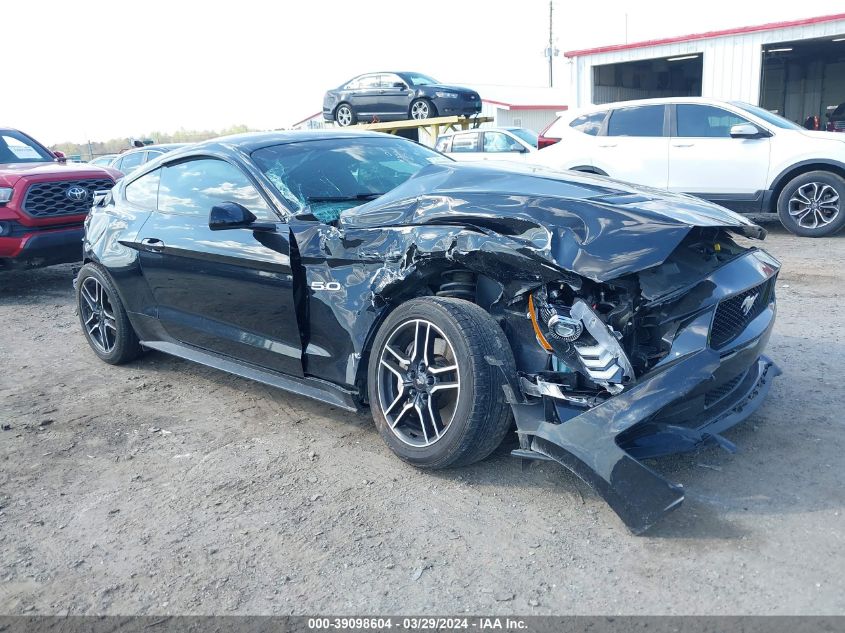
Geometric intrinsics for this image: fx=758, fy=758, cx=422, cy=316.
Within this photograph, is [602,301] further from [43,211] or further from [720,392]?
[43,211]

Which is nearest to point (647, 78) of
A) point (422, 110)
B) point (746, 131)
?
point (422, 110)

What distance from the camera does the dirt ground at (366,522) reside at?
267 centimetres

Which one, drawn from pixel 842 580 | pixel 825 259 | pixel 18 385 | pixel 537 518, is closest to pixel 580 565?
pixel 537 518

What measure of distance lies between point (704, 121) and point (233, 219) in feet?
26.4

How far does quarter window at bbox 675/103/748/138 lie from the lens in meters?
9.95

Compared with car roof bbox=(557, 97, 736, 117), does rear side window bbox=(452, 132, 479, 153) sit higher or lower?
lower

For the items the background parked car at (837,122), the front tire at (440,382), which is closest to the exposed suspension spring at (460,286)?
the front tire at (440,382)

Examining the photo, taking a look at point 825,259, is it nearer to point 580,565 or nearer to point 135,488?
point 580,565

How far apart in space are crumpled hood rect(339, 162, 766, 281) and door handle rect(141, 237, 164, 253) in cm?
155

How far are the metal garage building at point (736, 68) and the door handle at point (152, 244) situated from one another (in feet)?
47.3

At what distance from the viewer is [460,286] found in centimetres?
357

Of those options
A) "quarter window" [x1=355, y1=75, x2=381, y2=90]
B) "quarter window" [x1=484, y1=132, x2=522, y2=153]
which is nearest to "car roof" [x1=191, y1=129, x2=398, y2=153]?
"quarter window" [x1=484, y1=132, x2=522, y2=153]

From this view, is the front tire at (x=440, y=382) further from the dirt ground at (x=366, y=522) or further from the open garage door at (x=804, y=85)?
the open garage door at (x=804, y=85)

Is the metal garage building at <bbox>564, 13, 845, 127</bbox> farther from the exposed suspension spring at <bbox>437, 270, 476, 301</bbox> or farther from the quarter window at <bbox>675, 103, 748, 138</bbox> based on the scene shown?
the exposed suspension spring at <bbox>437, 270, 476, 301</bbox>
